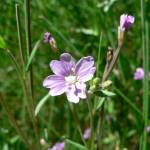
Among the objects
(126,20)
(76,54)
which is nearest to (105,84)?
(126,20)

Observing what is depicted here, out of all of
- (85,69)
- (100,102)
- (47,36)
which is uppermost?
(47,36)

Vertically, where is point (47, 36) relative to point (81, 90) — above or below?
above

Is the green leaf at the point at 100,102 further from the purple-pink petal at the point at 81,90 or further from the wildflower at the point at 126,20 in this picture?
the wildflower at the point at 126,20

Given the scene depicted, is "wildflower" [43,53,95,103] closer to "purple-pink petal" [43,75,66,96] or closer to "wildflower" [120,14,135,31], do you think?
"purple-pink petal" [43,75,66,96]

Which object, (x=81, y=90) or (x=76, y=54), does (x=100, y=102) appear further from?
(x=76, y=54)

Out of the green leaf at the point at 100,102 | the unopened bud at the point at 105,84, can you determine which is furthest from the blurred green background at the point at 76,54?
the unopened bud at the point at 105,84
